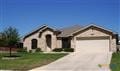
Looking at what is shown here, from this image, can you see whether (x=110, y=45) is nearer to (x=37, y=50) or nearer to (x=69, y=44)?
(x=69, y=44)

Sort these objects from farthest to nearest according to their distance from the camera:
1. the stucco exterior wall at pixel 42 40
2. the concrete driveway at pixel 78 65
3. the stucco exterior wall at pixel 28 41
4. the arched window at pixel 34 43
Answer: the arched window at pixel 34 43 → the stucco exterior wall at pixel 28 41 → the stucco exterior wall at pixel 42 40 → the concrete driveway at pixel 78 65

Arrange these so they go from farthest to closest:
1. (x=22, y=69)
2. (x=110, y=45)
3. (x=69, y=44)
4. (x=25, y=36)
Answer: (x=25, y=36), (x=69, y=44), (x=110, y=45), (x=22, y=69)

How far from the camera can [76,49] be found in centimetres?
4241

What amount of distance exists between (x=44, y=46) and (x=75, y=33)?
5.85m

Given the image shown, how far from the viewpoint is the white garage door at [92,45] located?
133 ft

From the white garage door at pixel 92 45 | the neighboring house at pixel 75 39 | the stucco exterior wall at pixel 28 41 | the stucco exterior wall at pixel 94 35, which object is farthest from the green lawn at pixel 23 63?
the stucco exterior wall at pixel 28 41

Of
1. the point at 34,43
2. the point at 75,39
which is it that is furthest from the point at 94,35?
the point at 34,43

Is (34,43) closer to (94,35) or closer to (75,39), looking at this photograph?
(75,39)

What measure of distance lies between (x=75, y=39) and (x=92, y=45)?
8.99ft

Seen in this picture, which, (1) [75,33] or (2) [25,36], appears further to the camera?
(2) [25,36]

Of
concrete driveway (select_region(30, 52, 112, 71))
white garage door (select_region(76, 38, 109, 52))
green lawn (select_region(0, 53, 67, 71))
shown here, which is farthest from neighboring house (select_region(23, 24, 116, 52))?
green lawn (select_region(0, 53, 67, 71))

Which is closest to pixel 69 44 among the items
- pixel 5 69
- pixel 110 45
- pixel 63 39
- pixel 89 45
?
pixel 63 39

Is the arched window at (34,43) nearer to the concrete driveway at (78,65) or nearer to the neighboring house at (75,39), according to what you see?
the neighboring house at (75,39)

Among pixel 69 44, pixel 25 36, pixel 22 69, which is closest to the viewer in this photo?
pixel 22 69
